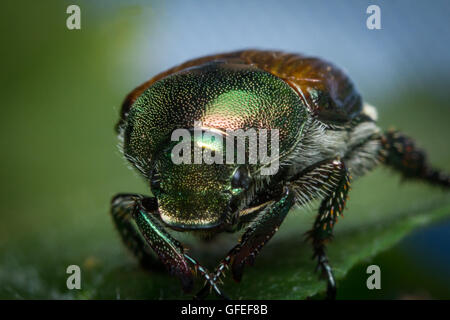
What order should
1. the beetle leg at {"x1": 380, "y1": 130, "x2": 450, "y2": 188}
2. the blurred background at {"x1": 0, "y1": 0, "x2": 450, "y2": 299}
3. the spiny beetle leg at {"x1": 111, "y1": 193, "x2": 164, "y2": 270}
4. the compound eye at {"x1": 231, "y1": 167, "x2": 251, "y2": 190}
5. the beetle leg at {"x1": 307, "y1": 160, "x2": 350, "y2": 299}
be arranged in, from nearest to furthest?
the compound eye at {"x1": 231, "y1": 167, "x2": 251, "y2": 190} < the beetle leg at {"x1": 307, "y1": 160, "x2": 350, "y2": 299} < the spiny beetle leg at {"x1": 111, "y1": 193, "x2": 164, "y2": 270} < the blurred background at {"x1": 0, "y1": 0, "x2": 450, "y2": 299} < the beetle leg at {"x1": 380, "y1": 130, "x2": 450, "y2": 188}

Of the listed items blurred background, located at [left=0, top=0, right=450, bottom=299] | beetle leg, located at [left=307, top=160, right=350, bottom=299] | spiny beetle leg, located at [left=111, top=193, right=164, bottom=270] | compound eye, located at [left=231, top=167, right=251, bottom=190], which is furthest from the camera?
blurred background, located at [left=0, top=0, right=450, bottom=299]

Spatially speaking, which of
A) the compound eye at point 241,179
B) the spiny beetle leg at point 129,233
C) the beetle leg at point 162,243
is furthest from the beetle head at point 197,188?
the spiny beetle leg at point 129,233

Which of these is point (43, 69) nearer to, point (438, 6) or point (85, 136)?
point (85, 136)

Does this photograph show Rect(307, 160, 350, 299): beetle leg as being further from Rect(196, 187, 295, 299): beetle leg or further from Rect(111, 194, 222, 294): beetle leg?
Rect(111, 194, 222, 294): beetle leg

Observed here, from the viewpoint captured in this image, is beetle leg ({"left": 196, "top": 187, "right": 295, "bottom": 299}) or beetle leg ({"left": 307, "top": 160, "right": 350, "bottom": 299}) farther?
beetle leg ({"left": 307, "top": 160, "right": 350, "bottom": 299})

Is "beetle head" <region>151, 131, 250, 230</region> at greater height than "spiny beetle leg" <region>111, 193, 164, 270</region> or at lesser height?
greater

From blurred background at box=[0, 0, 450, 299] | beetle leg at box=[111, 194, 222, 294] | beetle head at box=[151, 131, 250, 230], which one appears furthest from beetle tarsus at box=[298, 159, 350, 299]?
beetle leg at box=[111, 194, 222, 294]

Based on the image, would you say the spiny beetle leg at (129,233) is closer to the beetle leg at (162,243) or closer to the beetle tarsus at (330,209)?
the beetle leg at (162,243)

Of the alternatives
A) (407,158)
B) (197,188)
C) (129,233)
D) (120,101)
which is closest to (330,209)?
(197,188)
